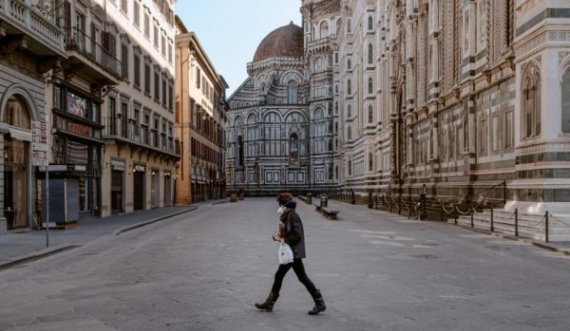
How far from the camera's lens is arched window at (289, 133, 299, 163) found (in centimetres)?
10469

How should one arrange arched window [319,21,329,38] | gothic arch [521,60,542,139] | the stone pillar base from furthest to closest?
arched window [319,21,329,38]
the stone pillar base
gothic arch [521,60,542,139]

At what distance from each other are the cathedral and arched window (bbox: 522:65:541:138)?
3 cm

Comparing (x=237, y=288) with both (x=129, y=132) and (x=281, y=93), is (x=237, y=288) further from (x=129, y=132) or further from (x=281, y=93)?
(x=281, y=93)

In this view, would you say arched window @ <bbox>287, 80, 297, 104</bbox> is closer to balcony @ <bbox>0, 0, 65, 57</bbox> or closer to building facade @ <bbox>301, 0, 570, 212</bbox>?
building facade @ <bbox>301, 0, 570, 212</bbox>

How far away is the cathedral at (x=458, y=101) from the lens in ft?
60.4

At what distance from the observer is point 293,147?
345ft

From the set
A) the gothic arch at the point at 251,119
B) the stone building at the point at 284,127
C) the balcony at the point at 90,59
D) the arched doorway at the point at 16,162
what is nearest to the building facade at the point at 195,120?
the balcony at the point at 90,59

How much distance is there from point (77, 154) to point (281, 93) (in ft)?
275

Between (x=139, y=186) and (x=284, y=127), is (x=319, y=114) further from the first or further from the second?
(x=139, y=186)

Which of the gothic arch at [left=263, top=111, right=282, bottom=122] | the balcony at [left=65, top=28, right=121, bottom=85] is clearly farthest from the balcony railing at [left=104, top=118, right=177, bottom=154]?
the gothic arch at [left=263, top=111, right=282, bottom=122]

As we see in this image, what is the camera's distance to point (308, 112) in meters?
104

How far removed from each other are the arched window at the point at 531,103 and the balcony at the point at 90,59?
1655 centimetres

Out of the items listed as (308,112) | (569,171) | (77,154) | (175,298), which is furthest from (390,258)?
(308,112)

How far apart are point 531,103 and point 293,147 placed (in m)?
85.6
